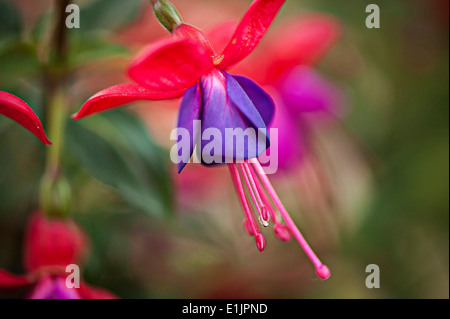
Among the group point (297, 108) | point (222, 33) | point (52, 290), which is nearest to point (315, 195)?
point (297, 108)

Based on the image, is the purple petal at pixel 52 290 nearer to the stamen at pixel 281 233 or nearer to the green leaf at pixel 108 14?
the stamen at pixel 281 233

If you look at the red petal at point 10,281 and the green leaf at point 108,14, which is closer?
the red petal at point 10,281

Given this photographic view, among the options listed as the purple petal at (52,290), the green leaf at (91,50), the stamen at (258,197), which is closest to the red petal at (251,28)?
the stamen at (258,197)

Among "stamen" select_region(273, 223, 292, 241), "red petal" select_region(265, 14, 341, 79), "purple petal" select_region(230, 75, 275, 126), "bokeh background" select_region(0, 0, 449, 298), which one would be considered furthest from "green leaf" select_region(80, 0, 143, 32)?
"stamen" select_region(273, 223, 292, 241)

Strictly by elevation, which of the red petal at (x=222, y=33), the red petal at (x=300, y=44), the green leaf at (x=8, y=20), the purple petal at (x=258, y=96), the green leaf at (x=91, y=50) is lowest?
the purple petal at (x=258, y=96)

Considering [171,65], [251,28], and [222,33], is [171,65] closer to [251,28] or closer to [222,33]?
[251,28]

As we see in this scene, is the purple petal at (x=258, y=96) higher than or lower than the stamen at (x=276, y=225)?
higher
